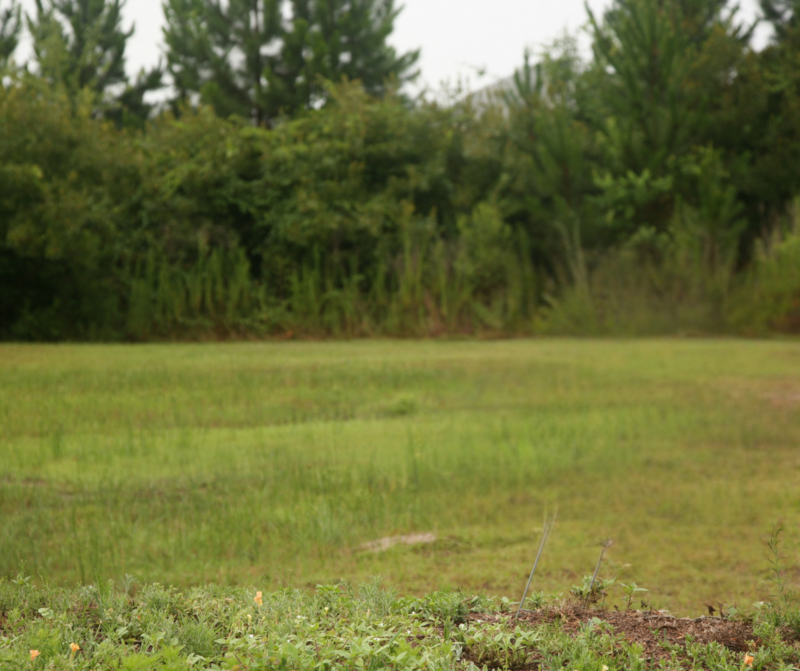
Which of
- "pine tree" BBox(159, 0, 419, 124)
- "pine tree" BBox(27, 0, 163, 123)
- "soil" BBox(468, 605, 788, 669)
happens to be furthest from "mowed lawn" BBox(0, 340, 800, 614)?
"pine tree" BBox(159, 0, 419, 124)

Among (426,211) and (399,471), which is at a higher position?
(426,211)

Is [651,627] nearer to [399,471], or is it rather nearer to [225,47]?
[399,471]

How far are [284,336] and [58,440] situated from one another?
7367 mm

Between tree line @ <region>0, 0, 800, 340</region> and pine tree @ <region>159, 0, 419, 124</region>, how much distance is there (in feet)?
28.6

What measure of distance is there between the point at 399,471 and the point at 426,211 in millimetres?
10136

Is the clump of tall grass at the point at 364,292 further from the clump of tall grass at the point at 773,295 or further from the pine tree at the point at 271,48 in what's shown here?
the pine tree at the point at 271,48

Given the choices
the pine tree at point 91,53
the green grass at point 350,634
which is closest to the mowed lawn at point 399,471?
the green grass at point 350,634

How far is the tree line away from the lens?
42.6 feet

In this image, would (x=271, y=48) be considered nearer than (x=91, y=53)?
No

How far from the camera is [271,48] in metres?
25.1

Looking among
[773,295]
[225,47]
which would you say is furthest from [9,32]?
[773,295]

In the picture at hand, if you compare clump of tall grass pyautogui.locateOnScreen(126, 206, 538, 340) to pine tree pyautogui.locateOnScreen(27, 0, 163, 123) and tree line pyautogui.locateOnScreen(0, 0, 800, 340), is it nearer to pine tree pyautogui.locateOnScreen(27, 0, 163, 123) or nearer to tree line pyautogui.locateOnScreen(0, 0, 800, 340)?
tree line pyautogui.locateOnScreen(0, 0, 800, 340)

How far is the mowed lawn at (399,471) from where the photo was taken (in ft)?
13.6

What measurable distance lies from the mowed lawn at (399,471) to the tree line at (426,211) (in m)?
3.66
